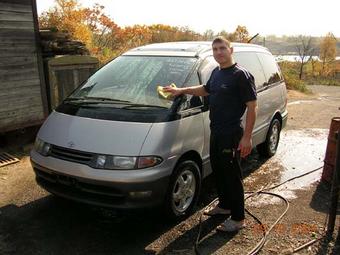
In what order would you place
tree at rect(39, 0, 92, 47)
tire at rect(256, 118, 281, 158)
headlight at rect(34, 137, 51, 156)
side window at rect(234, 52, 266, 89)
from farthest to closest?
tree at rect(39, 0, 92, 47)
tire at rect(256, 118, 281, 158)
side window at rect(234, 52, 266, 89)
headlight at rect(34, 137, 51, 156)

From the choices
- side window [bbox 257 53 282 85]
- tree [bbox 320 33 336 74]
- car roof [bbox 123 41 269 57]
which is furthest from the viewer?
tree [bbox 320 33 336 74]

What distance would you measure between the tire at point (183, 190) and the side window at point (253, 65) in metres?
2.10

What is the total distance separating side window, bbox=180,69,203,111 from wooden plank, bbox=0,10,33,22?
382 cm

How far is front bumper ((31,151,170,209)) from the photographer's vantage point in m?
3.70

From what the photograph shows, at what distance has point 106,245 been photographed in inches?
153

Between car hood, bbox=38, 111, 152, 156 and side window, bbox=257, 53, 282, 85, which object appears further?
side window, bbox=257, 53, 282, 85

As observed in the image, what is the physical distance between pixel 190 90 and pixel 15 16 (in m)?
4.06

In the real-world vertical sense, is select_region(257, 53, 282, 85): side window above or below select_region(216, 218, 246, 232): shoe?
above

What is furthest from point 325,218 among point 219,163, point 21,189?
point 21,189

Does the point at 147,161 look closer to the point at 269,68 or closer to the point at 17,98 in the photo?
the point at 269,68

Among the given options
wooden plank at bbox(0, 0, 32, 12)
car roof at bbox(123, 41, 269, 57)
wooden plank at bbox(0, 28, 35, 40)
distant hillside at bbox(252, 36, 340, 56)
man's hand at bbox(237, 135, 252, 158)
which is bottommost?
distant hillside at bbox(252, 36, 340, 56)

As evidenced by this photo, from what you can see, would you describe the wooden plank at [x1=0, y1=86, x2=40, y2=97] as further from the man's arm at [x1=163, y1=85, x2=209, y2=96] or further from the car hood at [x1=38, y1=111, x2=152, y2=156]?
the man's arm at [x1=163, y1=85, x2=209, y2=96]

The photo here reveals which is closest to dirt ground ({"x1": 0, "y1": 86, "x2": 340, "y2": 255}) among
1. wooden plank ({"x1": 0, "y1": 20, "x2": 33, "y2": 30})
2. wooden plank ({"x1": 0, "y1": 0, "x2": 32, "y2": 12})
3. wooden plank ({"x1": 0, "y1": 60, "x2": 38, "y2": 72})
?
wooden plank ({"x1": 0, "y1": 60, "x2": 38, "y2": 72})

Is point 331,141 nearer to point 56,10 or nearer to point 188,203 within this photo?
point 188,203
